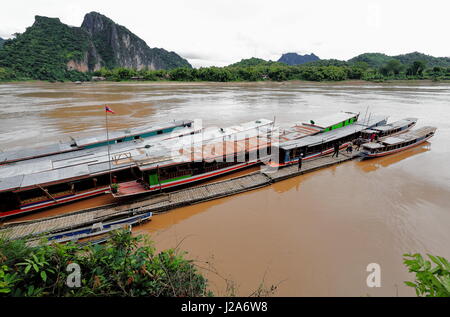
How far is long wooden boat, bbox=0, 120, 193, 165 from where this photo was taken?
53.3 feet

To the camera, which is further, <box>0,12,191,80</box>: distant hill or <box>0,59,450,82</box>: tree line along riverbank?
<box>0,12,191,80</box>: distant hill

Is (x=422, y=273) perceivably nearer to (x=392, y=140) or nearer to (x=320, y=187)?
(x=320, y=187)

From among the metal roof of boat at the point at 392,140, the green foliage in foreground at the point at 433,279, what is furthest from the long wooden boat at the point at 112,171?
the green foliage in foreground at the point at 433,279

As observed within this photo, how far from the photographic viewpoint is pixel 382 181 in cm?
1616

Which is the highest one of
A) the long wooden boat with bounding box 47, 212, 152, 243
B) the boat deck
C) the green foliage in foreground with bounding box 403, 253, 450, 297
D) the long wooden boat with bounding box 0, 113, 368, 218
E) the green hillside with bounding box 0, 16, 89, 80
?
the green hillside with bounding box 0, 16, 89, 80

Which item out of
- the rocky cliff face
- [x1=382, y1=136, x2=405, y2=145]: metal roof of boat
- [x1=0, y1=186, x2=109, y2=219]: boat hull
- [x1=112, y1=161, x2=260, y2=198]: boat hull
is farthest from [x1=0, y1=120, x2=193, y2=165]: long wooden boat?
the rocky cliff face

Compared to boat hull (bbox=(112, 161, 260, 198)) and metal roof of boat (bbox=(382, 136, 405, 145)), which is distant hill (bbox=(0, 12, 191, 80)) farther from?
metal roof of boat (bbox=(382, 136, 405, 145))

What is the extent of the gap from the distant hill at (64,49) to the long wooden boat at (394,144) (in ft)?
452

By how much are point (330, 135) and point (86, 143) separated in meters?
20.6

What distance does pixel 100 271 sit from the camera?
13.4 feet

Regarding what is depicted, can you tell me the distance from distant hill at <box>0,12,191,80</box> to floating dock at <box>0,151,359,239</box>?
428ft

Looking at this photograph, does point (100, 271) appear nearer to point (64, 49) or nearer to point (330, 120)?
point (330, 120)

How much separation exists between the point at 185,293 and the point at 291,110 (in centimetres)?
4003

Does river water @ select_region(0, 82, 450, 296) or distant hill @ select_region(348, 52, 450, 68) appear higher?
distant hill @ select_region(348, 52, 450, 68)
